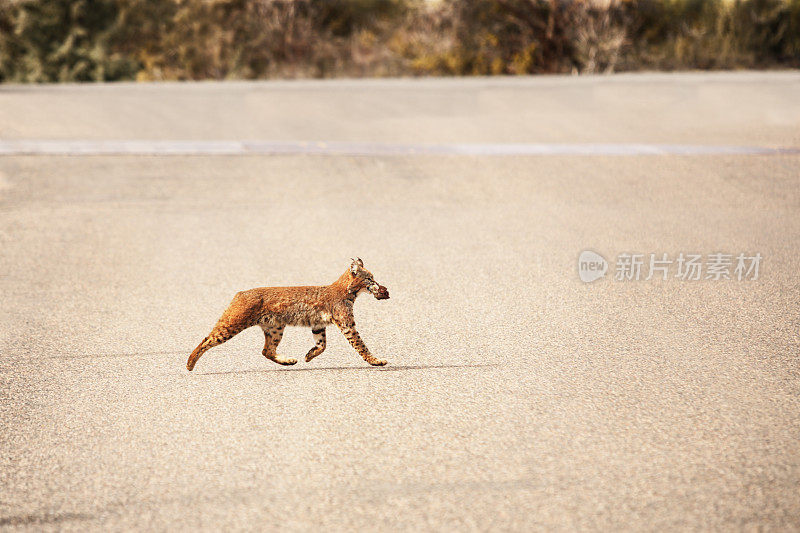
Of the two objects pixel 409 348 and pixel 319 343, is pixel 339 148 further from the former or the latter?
pixel 319 343

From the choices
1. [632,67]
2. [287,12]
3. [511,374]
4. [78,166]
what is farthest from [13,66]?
[511,374]

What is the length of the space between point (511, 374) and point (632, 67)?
18101mm

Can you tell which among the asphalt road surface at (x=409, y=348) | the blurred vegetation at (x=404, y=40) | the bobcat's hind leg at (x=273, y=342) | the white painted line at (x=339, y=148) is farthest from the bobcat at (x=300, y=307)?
the blurred vegetation at (x=404, y=40)

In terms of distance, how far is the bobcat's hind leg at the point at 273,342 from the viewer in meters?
4.42

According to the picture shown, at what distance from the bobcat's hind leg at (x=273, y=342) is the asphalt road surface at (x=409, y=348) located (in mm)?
103

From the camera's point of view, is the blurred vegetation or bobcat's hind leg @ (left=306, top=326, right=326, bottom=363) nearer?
bobcat's hind leg @ (left=306, top=326, right=326, bottom=363)

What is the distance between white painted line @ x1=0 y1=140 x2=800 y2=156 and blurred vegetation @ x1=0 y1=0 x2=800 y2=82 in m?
9.65

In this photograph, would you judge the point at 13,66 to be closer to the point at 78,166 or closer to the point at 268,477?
the point at 78,166

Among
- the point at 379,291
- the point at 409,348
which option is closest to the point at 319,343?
the point at 379,291

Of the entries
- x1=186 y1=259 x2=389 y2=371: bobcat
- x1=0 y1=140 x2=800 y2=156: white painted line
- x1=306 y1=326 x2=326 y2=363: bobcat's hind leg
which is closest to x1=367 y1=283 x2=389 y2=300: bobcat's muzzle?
x1=186 y1=259 x2=389 y2=371: bobcat

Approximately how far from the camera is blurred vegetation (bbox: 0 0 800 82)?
71.3 feet

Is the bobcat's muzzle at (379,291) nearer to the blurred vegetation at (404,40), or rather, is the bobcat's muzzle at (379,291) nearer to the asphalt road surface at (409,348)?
the asphalt road surface at (409,348)

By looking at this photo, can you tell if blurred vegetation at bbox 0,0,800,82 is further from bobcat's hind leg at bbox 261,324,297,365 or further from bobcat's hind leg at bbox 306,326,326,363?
bobcat's hind leg at bbox 306,326,326,363

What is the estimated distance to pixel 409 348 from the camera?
528 cm
